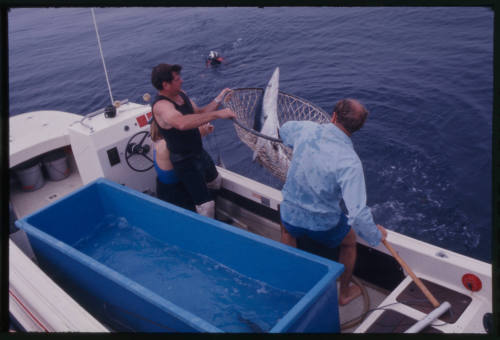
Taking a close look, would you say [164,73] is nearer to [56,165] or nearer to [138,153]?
[138,153]

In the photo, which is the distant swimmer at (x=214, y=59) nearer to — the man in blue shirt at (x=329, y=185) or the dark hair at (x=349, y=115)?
the man in blue shirt at (x=329, y=185)

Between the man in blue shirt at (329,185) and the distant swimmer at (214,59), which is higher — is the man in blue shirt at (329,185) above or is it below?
above

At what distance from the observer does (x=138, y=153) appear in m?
3.96

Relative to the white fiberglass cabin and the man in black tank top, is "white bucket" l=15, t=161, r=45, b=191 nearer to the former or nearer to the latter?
the white fiberglass cabin

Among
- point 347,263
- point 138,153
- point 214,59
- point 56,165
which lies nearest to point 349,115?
point 347,263

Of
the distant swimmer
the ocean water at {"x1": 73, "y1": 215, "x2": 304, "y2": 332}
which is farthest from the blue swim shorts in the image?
the distant swimmer

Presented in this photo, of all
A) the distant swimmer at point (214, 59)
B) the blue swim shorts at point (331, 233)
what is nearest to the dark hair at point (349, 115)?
the blue swim shorts at point (331, 233)

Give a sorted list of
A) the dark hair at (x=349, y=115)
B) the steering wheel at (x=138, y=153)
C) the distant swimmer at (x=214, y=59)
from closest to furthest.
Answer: the dark hair at (x=349, y=115), the steering wheel at (x=138, y=153), the distant swimmer at (x=214, y=59)

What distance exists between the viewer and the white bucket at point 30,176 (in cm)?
436

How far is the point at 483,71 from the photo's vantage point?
788 centimetres

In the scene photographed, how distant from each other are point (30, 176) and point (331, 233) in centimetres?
350

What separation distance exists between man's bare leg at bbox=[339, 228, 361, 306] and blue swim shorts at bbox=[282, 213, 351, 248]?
0.29 feet

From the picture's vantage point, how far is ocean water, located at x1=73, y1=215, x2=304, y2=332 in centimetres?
271

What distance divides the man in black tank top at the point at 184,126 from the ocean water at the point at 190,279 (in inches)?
21.0
